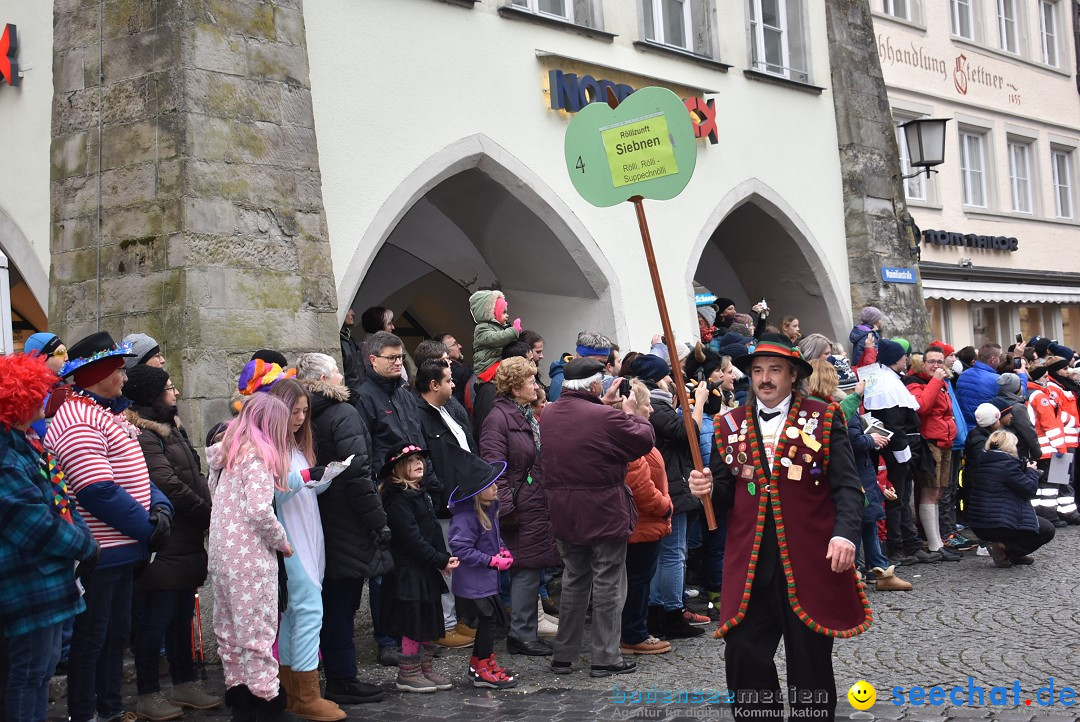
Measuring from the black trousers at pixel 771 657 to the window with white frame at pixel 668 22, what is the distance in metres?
9.32

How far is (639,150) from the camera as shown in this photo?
611cm

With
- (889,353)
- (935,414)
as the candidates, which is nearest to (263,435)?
(889,353)

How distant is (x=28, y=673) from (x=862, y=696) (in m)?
3.73

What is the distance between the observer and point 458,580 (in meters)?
6.86

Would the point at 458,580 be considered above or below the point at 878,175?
below

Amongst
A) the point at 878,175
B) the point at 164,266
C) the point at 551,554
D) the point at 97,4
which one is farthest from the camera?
the point at 878,175

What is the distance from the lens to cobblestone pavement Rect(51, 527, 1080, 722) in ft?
19.7

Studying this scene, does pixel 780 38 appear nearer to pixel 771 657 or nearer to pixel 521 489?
pixel 521 489

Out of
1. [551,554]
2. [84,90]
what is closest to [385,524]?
[551,554]

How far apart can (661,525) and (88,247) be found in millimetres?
4558

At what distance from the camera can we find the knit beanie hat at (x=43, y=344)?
265 inches

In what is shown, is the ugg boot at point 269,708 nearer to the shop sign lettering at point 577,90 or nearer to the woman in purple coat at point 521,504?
the woman in purple coat at point 521,504

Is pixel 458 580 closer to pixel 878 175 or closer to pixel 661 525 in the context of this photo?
pixel 661 525

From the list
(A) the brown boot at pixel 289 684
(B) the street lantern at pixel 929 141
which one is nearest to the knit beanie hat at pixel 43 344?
(A) the brown boot at pixel 289 684
